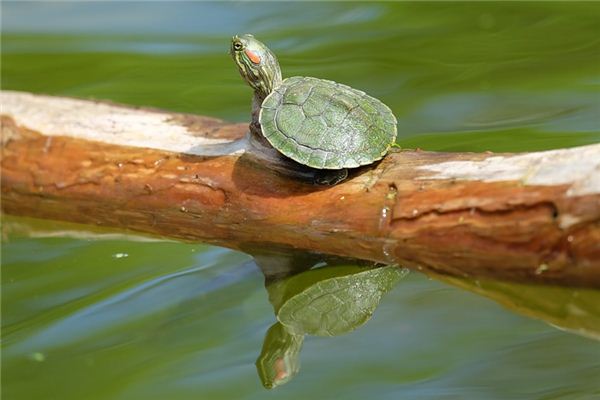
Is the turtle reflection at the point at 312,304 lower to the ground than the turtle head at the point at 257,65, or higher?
lower

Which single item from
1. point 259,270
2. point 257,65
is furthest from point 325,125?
point 259,270

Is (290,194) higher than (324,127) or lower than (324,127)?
lower

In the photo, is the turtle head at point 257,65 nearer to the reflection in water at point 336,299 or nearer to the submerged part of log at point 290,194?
the submerged part of log at point 290,194

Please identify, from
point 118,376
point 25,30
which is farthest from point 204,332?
point 25,30

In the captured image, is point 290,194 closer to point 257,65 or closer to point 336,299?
point 336,299

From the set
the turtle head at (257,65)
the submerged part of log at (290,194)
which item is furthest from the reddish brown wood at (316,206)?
the turtle head at (257,65)

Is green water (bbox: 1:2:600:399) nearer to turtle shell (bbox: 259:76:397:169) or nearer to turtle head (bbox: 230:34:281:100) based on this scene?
turtle shell (bbox: 259:76:397:169)
